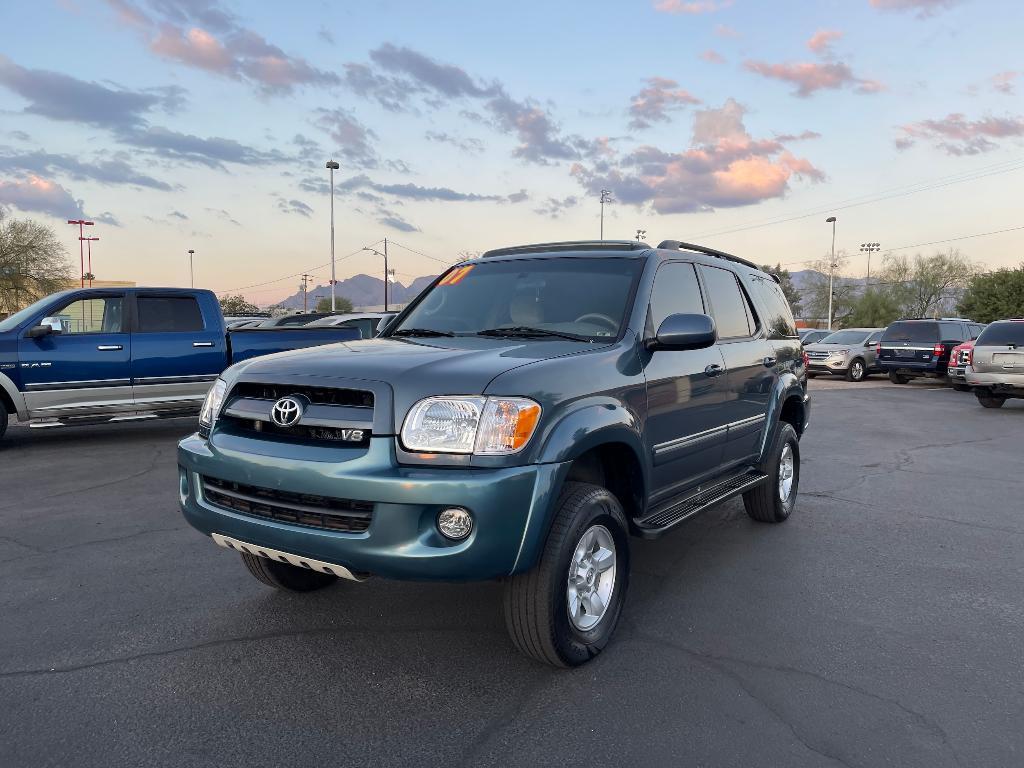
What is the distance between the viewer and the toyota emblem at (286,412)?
307cm

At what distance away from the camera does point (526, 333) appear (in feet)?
12.8

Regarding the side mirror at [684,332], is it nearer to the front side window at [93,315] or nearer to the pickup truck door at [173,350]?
the pickup truck door at [173,350]

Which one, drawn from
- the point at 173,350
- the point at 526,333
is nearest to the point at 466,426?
the point at 526,333

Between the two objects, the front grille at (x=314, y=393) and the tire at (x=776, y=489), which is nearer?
the front grille at (x=314, y=393)

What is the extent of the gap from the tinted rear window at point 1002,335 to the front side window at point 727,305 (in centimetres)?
1039

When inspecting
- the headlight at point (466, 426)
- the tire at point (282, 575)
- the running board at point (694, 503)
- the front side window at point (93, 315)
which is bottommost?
the tire at point (282, 575)

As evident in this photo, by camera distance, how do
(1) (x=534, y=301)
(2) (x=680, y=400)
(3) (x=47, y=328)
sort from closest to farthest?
(2) (x=680, y=400) → (1) (x=534, y=301) → (3) (x=47, y=328)

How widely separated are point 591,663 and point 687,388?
5.17ft

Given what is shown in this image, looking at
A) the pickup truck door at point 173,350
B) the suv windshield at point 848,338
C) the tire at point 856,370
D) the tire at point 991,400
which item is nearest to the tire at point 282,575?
the pickup truck door at point 173,350

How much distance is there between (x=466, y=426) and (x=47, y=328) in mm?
7649

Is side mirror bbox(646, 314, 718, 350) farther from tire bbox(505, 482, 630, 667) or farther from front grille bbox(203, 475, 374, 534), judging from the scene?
front grille bbox(203, 475, 374, 534)

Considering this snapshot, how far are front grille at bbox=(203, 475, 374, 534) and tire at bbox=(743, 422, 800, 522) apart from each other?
3314mm

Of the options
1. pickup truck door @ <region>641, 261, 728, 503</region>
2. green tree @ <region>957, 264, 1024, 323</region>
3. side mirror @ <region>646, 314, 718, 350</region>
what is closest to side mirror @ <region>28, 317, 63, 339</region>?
pickup truck door @ <region>641, 261, 728, 503</region>

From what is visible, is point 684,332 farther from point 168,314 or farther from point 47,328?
point 47,328
